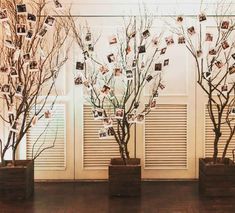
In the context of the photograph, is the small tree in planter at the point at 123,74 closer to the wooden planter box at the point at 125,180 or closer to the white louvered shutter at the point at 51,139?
the wooden planter box at the point at 125,180

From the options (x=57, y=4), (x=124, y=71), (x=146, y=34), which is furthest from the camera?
(x=124, y=71)

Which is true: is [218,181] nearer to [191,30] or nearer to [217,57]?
[217,57]

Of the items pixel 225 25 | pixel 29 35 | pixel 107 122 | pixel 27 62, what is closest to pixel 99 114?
pixel 107 122

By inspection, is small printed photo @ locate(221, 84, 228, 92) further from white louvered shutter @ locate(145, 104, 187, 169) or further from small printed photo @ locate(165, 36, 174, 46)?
small printed photo @ locate(165, 36, 174, 46)

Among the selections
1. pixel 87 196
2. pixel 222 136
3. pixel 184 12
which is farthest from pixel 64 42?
pixel 222 136

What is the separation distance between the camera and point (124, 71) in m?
4.93

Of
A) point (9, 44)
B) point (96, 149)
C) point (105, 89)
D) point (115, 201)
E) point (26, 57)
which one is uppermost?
point (9, 44)

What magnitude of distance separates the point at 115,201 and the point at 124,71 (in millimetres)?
1430

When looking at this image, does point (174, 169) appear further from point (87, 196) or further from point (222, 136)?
point (87, 196)

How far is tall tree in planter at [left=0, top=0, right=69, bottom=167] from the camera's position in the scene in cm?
448

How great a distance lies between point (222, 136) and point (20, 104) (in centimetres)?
228

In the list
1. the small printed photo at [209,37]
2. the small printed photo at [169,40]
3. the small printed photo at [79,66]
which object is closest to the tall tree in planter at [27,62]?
the small printed photo at [79,66]

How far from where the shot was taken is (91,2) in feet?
16.4

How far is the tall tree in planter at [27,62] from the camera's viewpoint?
176 inches
